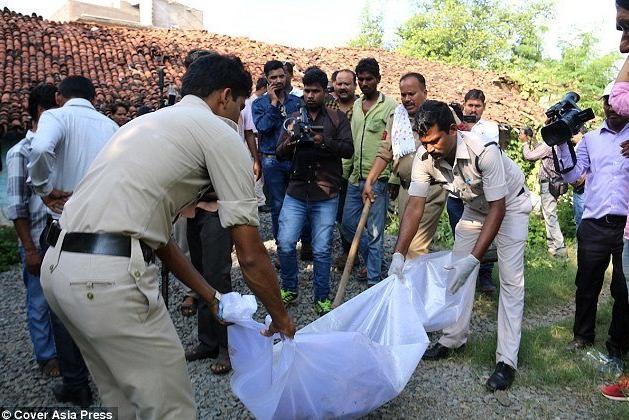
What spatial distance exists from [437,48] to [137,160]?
2891 centimetres

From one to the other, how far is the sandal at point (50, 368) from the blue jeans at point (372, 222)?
2564 millimetres

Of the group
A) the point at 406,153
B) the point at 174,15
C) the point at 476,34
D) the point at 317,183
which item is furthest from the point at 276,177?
the point at 476,34

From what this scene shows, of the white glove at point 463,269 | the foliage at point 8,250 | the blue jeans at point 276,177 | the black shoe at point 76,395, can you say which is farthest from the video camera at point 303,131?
the foliage at point 8,250

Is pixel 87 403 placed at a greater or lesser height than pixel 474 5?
lesser

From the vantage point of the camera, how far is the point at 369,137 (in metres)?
4.62

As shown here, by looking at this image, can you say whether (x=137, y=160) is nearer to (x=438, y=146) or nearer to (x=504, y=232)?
(x=438, y=146)

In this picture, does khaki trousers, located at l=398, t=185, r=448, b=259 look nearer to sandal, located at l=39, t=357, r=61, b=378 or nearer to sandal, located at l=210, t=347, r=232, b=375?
sandal, located at l=210, t=347, r=232, b=375

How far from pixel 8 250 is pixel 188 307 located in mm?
4056

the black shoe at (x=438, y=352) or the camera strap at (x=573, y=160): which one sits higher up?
the camera strap at (x=573, y=160)

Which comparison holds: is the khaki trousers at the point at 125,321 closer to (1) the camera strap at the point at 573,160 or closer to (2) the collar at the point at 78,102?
(2) the collar at the point at 78,102

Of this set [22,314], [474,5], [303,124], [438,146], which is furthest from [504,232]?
[474,5]

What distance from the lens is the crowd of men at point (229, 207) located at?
5.66 ft

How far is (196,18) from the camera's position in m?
25.4

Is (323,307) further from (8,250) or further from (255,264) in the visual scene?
(8,250)
